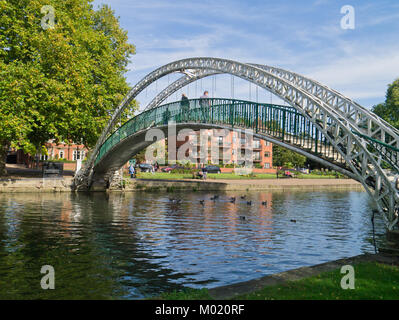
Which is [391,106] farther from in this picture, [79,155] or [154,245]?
[154,245]

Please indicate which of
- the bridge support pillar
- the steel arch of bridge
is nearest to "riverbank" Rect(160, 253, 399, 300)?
the bridge support pillar

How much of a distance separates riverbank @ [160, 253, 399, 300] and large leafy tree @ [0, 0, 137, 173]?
2755 centimetres

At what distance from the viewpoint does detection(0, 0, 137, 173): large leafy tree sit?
3059 cm

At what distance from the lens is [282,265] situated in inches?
467

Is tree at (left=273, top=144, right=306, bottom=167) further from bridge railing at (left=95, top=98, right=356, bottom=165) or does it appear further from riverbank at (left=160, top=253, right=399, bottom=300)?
riverbank at (left=160, top=253, right=399, bottom=300)

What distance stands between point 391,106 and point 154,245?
50.8m

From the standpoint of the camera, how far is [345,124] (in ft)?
53.4

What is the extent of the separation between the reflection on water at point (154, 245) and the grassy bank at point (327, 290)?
236 cm

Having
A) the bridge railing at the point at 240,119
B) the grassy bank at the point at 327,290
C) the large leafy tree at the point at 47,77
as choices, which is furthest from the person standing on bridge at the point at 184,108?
the grassy bank at the point at 327,290

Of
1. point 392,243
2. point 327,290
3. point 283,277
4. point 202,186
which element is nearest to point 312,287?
point 327,290

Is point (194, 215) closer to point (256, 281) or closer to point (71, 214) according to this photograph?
point (71, 214)
